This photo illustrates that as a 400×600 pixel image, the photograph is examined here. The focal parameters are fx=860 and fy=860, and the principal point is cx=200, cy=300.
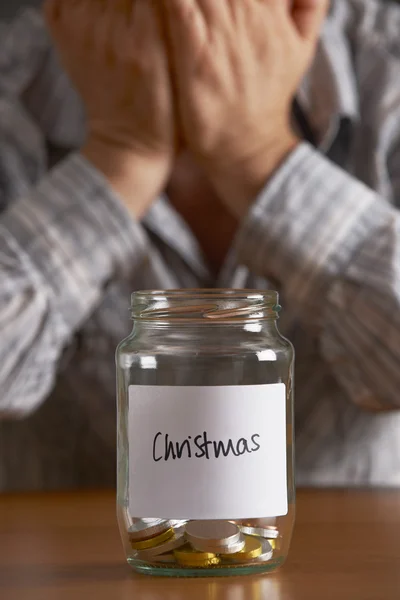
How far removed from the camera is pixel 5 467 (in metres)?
1.08

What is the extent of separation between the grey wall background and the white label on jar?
3.57 feet

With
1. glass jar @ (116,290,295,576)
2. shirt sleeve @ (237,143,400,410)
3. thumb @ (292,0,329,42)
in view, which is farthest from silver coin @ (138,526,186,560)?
thumb @ (292,0,329,42)

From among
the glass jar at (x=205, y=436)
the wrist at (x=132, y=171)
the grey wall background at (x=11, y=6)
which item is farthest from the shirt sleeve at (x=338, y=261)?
the grey wall background at (x=11, y=6)

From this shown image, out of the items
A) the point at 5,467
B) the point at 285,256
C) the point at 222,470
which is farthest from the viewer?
the point at 5,467

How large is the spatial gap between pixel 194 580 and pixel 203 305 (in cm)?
12

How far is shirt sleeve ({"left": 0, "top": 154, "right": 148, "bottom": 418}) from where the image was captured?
79cm

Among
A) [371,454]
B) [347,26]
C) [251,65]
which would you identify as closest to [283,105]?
Answer: [251,65]

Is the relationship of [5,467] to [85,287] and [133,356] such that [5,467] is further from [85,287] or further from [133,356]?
[133,356]

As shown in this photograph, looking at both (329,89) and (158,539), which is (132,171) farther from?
(158,539)

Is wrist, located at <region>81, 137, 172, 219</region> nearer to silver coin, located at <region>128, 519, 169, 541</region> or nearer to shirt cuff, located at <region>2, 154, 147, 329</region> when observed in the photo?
shirt cuff, located at <region>2, 154, 147, 329</region>

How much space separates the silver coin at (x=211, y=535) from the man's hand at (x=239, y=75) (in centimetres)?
48

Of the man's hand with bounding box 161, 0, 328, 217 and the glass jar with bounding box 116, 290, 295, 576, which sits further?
the man's hand with bounding box 161, 0, 328, 217

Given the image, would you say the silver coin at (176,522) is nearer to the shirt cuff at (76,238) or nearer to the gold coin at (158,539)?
the gold coin at (158,539)

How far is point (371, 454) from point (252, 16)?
0.49m
